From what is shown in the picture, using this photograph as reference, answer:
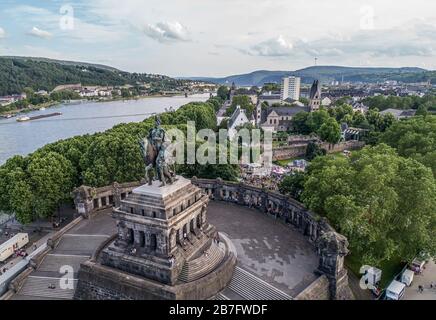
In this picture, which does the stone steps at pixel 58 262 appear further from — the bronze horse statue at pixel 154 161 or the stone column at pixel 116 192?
the bronze horse statue at pixel 154 161

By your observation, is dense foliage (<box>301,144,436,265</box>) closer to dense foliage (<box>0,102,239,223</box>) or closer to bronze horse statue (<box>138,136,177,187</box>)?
bronze horse statue (<box>138,136,177,187</box>)

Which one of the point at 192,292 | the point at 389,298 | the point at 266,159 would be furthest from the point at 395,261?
the point at 266,159

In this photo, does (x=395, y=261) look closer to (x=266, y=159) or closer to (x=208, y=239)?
(x=208, y=239)

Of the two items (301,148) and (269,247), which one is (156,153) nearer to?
(269,247)

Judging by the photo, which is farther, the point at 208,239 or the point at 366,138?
the point at 366,138

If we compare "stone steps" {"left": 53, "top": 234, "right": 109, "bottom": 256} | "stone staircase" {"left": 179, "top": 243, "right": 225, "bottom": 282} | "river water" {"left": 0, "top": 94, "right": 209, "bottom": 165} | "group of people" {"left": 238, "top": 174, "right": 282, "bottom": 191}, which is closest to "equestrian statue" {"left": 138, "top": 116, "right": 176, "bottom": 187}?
"stone staircase" {"left": 179, "top": 243, "right": 225, "bottom": 282}

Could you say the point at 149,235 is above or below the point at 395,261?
above

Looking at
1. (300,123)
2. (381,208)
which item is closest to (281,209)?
(381,208)

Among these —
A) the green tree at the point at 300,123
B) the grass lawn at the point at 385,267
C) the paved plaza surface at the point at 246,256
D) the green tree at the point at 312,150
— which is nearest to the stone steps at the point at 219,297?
the paved plaza surface at the point at 246,256
